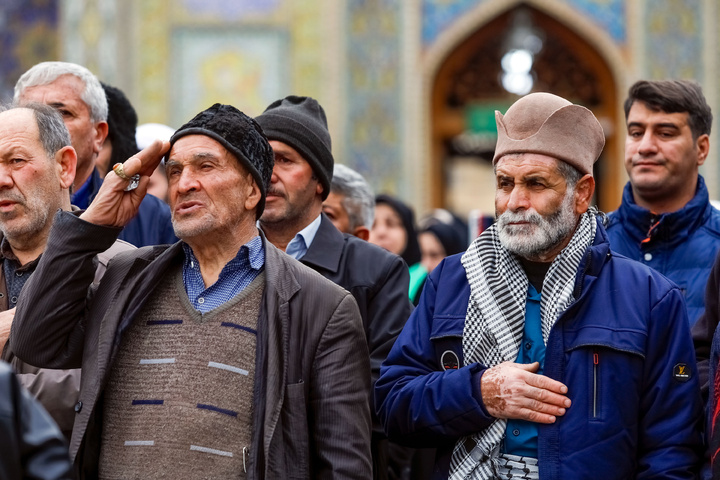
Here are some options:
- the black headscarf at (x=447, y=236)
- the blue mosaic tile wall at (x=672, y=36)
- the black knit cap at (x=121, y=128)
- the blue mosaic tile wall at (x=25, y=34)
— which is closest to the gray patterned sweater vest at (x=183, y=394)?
the black knit cap at (x=121, y=128)

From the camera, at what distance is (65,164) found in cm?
352

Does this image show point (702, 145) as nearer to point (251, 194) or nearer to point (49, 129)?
point (251, 194)

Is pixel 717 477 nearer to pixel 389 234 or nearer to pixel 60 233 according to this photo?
pixel 60 233

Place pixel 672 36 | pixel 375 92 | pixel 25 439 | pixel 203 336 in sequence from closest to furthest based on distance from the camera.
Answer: pixel 25 439, pixel 203 336, pixel 672 36, pixel 375 92

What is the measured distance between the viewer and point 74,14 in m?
12.4

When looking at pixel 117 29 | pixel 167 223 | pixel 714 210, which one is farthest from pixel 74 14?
pixel 714 210

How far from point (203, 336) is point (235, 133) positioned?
59cm

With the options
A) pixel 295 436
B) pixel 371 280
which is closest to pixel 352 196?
pixel 371 280

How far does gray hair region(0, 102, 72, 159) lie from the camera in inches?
136

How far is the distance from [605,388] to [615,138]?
33.2ft

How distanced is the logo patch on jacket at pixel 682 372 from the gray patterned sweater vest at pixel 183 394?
1.13 meters

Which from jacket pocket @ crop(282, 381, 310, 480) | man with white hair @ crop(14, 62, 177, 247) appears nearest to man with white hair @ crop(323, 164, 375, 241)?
man with white hair @ crop(14, 62, 177, 247)

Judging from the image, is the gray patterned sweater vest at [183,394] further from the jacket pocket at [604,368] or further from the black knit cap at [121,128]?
the black knit cap at [121,128]

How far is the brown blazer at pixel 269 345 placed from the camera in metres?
2.88
